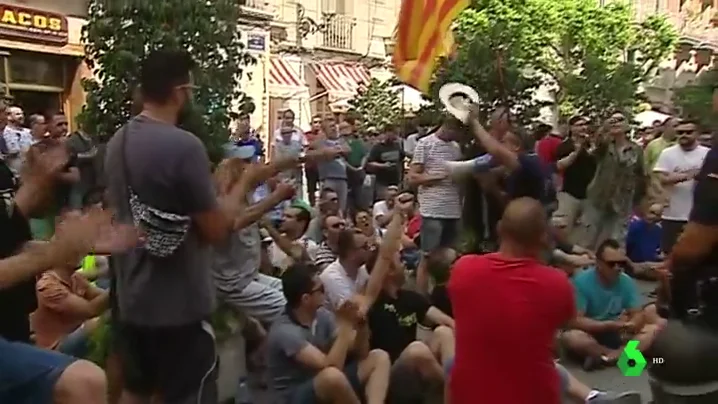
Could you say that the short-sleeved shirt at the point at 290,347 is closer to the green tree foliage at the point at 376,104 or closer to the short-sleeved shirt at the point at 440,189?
the short-sleeved shirt at the point at 440,189

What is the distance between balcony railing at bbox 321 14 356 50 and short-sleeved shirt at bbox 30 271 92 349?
24.7 meters

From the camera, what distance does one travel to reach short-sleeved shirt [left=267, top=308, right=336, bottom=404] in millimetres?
5832

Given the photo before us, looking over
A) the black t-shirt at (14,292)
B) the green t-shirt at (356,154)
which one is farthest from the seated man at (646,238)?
the black t-shirt at (14,292)

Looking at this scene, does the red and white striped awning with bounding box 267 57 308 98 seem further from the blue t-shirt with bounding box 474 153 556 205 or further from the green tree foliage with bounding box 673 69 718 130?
the blue t-shirt with bounding box 474 153 556 205

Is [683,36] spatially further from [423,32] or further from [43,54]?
[423,32]

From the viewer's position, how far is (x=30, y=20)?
1906 cm

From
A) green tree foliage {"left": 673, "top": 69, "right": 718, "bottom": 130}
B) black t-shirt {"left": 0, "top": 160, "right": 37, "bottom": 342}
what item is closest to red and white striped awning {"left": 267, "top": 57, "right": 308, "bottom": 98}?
green tree foliage {"left": 673, "top": 69, "right": 718, "bottom": 130}

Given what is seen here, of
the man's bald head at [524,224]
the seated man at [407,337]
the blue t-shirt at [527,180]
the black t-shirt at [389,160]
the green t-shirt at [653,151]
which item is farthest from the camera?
the black t-shirt at [389,160]

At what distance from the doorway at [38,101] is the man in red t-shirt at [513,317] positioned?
15.9 metres

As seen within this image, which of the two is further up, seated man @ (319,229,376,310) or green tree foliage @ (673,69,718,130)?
green tree foliage @ (673,69,718,130)

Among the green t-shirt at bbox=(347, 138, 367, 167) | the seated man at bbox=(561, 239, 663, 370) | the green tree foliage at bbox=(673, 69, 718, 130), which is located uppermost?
the green tree foliage at bbox=(673, 69, 718, 130)

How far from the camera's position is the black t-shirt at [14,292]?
4.16 metres

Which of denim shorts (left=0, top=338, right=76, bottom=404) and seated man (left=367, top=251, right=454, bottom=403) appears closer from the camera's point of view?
denim shorts (left=0, top=338, right=76, bottom=404)

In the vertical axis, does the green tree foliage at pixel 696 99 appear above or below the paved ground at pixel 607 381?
above
